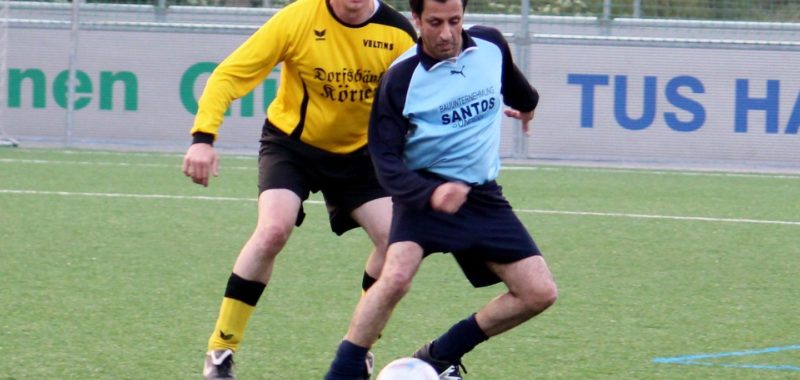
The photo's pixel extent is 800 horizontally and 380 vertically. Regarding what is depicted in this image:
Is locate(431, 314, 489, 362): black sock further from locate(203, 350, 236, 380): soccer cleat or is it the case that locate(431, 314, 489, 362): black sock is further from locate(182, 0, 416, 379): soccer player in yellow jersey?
locate(203, 350, 236, 380): soccer cleat

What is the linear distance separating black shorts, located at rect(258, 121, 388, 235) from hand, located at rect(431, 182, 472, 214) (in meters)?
1.09

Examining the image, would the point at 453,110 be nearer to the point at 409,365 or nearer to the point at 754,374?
the point at 409,365

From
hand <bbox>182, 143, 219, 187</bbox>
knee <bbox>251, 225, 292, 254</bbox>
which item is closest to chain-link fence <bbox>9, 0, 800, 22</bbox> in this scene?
knee <bbox>251, 225, 292, 254</bbox>

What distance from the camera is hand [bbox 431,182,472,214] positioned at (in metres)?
4.64

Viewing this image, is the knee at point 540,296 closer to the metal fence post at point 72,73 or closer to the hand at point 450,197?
the hand at point 450,197

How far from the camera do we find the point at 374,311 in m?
4.93

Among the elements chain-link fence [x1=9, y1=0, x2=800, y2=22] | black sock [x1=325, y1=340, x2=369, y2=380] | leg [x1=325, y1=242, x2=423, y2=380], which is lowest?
black sock [x1=325, y1=340, x2=369, y2=380]

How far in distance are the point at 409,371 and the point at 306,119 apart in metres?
1.27

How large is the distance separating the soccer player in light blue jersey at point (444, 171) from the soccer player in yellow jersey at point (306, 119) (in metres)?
0.61

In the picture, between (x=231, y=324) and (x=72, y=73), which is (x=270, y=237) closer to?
(x=231, y=324)

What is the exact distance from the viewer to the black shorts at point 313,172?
5.67 metres

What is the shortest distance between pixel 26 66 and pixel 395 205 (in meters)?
11.8

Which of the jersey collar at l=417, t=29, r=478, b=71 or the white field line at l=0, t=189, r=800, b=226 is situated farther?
the white field line at l=0, t=189, r=800, b=226

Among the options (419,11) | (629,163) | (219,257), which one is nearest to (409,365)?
(419,11)
